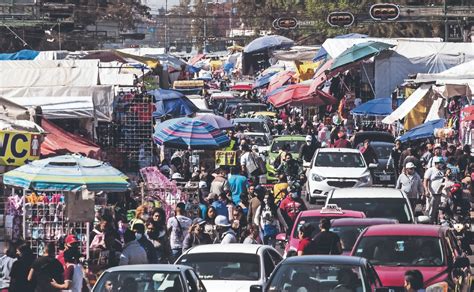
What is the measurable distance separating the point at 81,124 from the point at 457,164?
8.66m

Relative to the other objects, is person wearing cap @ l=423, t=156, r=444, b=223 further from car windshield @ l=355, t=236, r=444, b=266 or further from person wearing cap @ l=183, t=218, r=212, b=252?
car windshield @ l=355, t=236, r=444, b=266

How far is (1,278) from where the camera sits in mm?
17250

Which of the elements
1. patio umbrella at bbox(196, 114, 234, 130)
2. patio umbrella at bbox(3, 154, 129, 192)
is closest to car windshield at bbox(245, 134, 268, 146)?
patio umbrella at bbox(196, 114, 234, 130)

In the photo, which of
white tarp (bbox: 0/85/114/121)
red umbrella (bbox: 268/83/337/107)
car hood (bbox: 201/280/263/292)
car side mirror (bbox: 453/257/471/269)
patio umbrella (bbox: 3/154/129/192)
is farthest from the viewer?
red umbrella (bbox: 268/83/337/107)

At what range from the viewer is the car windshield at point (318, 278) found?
1478cm

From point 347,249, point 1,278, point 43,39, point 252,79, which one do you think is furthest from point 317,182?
point 252,79

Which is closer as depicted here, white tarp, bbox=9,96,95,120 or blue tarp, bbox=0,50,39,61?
white tarp, bbox=9,96,95,120

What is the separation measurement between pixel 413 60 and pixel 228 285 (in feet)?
108

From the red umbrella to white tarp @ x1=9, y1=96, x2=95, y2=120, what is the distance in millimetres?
22558

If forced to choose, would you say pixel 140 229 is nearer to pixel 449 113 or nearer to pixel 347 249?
pixel 347 249

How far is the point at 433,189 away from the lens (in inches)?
1107

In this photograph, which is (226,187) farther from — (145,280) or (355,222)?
(145,280)

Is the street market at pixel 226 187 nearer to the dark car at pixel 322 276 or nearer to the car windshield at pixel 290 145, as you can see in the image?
the dark car at pixel 322 276

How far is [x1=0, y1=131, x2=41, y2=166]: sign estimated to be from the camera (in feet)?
72.9
